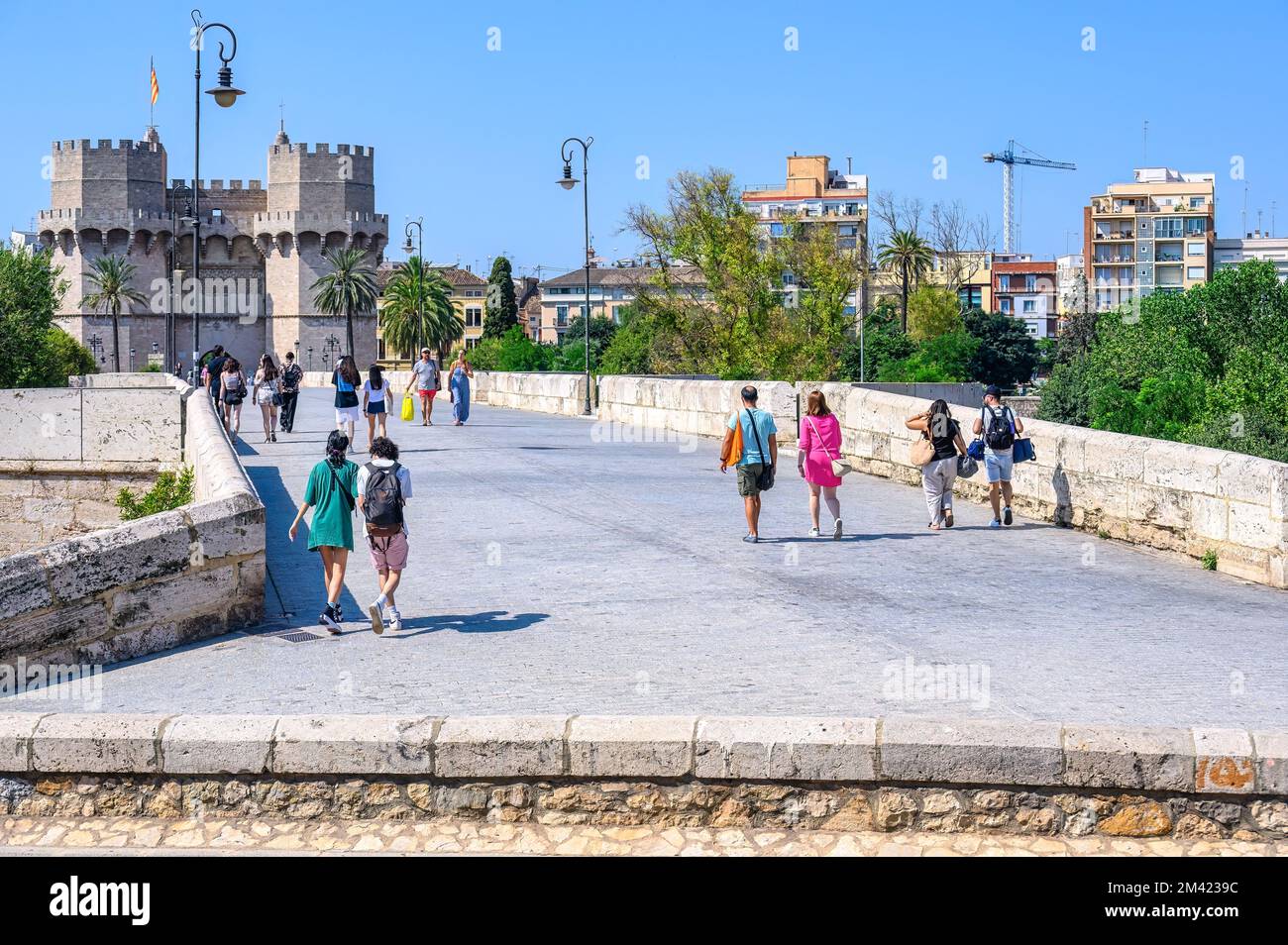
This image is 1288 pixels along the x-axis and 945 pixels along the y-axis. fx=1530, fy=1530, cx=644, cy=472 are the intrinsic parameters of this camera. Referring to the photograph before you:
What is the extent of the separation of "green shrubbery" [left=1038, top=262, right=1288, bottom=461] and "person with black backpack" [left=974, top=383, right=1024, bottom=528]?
1209cm

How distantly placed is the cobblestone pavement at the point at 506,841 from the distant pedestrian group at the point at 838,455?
6.47m

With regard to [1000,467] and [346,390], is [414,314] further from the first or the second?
[1000,467]

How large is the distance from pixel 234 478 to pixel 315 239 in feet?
279

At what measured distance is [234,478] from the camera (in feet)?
Result: 34.4

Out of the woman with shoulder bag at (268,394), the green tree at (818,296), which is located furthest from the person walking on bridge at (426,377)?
the green tree at (818,296)

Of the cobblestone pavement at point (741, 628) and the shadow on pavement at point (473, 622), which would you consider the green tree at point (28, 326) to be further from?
the shadow on pavement at point (473, 622)

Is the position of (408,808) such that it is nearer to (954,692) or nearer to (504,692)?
(504,692)

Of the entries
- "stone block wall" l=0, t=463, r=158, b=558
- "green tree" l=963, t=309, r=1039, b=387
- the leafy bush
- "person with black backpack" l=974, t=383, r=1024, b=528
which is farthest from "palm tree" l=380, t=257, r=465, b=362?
"person with black backpack" l=974, t=383, r=1024, b=528

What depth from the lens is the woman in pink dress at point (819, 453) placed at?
12.7 metres

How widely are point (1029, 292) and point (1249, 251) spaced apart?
19.2m

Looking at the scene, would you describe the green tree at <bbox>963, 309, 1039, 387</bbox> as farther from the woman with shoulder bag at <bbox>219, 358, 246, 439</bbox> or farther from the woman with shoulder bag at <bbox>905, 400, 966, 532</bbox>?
the woman with shoulder bag at <bbox>905, 400, 966, 532</bbox>

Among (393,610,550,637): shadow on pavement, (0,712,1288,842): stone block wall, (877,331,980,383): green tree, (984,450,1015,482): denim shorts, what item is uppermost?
(877,331,980,383): green tree

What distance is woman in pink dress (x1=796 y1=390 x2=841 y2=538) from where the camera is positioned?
1273 centimetres

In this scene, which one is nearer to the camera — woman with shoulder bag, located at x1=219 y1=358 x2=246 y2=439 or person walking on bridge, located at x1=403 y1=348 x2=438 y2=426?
woman with shoulder bag, located at x1=219 y1=358 x2=246 y2=439
